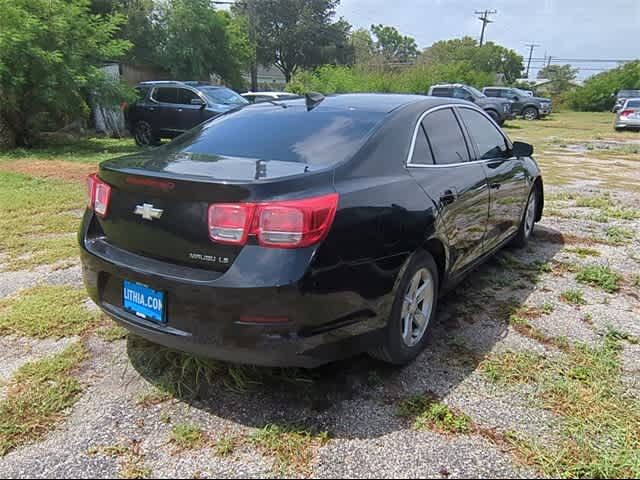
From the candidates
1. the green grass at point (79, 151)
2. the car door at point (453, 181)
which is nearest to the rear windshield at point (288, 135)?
the car door at point (453, 181)

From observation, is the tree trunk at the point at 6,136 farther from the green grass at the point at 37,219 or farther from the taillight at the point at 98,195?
the taillight at the point at 98,195

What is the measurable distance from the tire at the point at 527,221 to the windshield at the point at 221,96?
913cm

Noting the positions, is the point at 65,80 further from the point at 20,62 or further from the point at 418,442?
the point at 418,442

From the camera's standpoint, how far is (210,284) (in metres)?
2.13

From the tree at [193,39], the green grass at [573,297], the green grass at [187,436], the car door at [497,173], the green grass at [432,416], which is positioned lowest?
the green grass at [187,436]

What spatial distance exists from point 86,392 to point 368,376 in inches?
58.7

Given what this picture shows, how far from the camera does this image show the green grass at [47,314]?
311 cm

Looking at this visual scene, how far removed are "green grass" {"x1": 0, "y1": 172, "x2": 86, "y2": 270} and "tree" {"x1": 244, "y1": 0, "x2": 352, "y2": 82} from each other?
118 feet

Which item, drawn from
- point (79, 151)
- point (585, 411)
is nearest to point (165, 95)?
point (79, 151)

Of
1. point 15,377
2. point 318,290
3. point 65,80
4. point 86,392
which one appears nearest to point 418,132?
point 318,290

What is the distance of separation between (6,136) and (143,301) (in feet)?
37.2

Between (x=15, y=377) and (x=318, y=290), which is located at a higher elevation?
(x=318, y=290)

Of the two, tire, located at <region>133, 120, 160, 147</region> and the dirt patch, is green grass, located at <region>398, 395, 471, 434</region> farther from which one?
tire, located at <region>133, 120, 160, 147</region>

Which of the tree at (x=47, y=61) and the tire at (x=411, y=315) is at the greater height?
the tree at (x=47, y=61)
